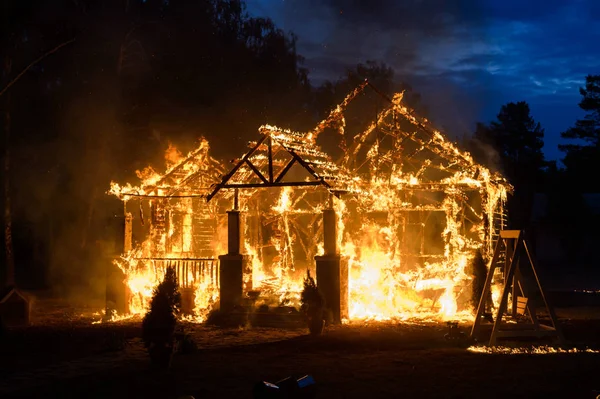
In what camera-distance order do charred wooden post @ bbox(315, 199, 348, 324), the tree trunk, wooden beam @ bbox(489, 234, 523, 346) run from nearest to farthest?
1. wooden beam @ bbox(489, 234, 523, 346)
2. charred wooden post @ bbox(315, 199, 348, 324)
3. the tree trunk

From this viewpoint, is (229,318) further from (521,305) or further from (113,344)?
(521,305)

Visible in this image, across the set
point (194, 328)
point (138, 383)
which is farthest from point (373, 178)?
point (138, 383)

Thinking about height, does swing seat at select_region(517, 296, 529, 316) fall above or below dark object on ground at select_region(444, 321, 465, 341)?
above

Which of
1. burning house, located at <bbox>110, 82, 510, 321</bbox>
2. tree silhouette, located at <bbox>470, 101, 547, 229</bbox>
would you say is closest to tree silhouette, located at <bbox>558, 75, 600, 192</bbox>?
tree silhouette, located at <bbox>470, 101, 547, 229</bbox>

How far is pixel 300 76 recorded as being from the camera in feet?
109

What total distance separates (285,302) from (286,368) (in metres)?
6.04

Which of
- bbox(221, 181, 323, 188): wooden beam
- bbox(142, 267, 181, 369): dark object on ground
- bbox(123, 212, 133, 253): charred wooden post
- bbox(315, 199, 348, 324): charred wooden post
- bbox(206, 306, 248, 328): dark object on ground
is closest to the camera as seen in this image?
bbox(142, 267, 181, 369): dark object on ground

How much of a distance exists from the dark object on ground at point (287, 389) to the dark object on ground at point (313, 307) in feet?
18.5

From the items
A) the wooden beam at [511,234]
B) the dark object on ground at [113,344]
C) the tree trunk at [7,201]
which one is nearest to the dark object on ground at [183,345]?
the dark object on ground at [113,344]

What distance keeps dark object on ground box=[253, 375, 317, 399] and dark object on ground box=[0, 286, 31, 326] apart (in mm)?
10966

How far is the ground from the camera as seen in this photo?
852 cm

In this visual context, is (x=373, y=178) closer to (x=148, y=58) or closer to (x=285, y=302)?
(x=285, y=302)

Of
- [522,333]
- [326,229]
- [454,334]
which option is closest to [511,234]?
[522,333]

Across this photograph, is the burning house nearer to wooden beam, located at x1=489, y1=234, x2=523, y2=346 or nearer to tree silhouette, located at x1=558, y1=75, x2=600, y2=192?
wooden beam, located at x1=489, y1=234, x2=523, y2=346
